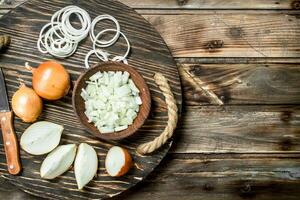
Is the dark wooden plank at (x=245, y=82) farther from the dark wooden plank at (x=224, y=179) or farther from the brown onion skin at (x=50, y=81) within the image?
the brown onion skin at (x=50, y=81)

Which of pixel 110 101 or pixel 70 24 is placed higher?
pixel 70 24

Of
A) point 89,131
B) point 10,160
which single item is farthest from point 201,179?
point 10,160

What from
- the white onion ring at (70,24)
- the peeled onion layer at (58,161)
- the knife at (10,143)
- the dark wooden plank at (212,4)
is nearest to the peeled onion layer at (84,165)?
the peeled onion layer at (58,161)

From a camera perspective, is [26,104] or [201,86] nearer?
[26,104]

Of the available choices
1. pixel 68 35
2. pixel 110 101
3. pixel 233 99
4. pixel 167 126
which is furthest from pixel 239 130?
pixel 68 35

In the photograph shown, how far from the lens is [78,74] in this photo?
3.44 ft

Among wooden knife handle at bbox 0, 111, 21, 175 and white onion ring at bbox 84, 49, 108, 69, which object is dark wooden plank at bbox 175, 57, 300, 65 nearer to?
white onion ring at bbox 84, 49, 108, 69

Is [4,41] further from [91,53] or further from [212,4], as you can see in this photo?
[212,4]

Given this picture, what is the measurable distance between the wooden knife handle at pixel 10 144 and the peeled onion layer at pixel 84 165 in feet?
0.38

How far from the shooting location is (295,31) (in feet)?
3.80

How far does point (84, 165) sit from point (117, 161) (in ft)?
0.22

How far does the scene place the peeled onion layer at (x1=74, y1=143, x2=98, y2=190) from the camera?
102cm

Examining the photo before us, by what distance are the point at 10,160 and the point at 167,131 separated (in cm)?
31

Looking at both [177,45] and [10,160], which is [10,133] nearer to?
[10,160]
